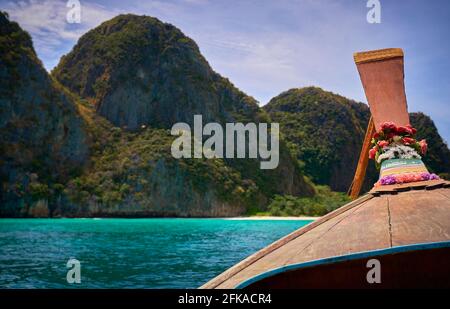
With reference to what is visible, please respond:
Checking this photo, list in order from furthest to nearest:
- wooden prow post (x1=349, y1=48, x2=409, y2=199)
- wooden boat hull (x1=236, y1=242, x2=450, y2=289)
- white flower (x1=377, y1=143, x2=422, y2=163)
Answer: wooden prow post (x1=349, y1=48, x2=409, y2=199), white flower (x1=377, y1=143, x2=422, y2=163), wooden boat hull (x1=236, y1=242, x2=450, y2=289)

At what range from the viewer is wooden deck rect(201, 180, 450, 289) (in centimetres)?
397

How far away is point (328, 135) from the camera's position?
481 ft

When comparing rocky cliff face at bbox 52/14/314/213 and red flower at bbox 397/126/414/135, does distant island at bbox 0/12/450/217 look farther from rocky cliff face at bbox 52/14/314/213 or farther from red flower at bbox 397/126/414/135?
red flower at bbox 397/126/414/135

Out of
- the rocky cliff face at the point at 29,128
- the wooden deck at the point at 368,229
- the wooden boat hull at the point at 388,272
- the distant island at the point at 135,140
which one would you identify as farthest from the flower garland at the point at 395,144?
the distant island at the point at 135,140

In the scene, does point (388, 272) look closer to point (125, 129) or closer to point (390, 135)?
point (390, 135)

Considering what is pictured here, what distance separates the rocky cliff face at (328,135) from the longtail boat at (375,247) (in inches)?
5154

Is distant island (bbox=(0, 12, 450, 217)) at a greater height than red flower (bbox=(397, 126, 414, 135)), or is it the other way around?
distant island (bbox=(0, 12, 450, 217))

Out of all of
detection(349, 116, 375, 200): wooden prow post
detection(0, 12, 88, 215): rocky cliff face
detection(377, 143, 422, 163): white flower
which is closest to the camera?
detection(377, 143, 422, 163): white flower

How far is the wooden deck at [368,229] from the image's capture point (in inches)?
156

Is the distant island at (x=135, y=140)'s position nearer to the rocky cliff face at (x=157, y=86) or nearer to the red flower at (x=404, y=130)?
the rocky cliff face at (x=157, y=86)

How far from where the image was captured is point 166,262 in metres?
20.0

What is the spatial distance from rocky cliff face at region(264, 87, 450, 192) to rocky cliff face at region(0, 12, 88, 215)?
238 feet

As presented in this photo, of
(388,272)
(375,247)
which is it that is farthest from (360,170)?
(375,247)

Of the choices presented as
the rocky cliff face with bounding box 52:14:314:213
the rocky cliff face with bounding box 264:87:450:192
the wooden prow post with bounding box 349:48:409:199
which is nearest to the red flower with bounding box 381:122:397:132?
the wooden prow post with bounding box 349:48:409:199
